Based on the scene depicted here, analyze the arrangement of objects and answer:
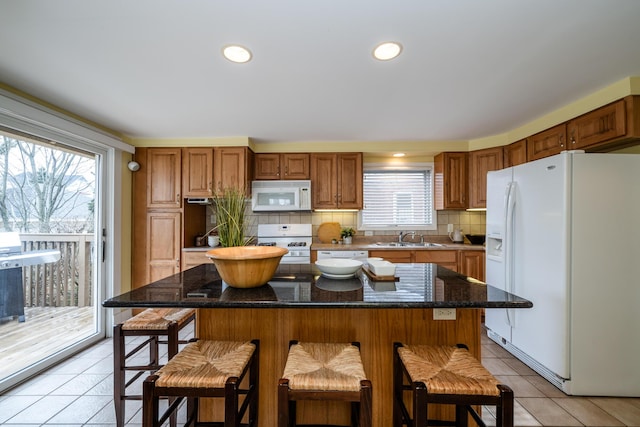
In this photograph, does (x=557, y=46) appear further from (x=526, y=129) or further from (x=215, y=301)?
(x=215, y=301)

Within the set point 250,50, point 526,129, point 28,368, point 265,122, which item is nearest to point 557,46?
point 526,129

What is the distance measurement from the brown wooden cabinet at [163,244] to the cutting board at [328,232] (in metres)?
1.82

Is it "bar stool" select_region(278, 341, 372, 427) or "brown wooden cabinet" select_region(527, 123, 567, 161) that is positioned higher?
"brown wooden cabinet" select_region(527, 123, 567, 161)

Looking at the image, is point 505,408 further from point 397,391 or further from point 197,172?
point 197,172

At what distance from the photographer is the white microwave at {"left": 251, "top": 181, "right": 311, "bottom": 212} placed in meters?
3.48

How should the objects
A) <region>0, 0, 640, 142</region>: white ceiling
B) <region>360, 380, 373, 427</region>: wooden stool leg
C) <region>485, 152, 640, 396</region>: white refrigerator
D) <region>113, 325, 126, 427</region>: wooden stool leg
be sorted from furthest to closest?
<region>485, 152, 640, 396</region>: white refrigerator
<region>113, 325, 126, 427</region>: wooden stool leg
<region>0, 0, 640, 142</region>: white ceiling
<region>360, 380, 373, 427</region>: wooden stool leg

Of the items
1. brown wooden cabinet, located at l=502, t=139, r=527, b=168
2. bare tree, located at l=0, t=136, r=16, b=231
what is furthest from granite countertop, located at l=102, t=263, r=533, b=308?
brown wooden cabinet, located at l=502, t=139, r=527, b=168

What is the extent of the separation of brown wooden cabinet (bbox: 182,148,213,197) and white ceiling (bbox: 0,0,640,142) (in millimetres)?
615

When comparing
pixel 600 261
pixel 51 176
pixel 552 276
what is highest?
pixel 51 176

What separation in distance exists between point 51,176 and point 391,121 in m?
3.31

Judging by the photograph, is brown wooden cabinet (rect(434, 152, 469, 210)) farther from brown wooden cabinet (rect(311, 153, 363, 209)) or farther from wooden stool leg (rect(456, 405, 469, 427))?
wooden stool leg (rect(456, 405, 469, 427))

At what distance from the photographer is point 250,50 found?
164 cm

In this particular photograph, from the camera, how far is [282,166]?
11.7ft

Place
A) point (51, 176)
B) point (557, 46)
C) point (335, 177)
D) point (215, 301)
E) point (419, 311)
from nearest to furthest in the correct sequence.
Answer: point (215, 301), point (419, 311), point (557, 46), point (51, 176), point (335, 177)
